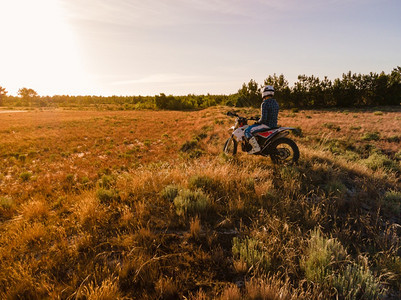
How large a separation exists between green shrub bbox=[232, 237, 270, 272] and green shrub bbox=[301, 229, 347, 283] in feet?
1.57

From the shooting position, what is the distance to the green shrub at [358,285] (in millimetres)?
2191

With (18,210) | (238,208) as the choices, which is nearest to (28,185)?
(18,210)

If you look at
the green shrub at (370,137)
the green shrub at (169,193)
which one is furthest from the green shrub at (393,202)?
the green shrub at (370,137)

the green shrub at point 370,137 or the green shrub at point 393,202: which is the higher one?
the green shrub at point 370,137

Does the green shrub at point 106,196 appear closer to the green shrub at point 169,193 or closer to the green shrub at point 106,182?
the green shrub at point 169,193

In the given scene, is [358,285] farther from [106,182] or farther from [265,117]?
[106,182]

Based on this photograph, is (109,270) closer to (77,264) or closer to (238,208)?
(77,264)

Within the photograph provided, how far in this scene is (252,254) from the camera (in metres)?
2.72

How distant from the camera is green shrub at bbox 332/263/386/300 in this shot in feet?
7.19

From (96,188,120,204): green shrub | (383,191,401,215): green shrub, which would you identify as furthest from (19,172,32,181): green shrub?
(383,191,401,215): green shrub

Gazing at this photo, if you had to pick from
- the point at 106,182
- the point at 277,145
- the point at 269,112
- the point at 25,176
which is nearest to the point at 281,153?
the point at 277,145

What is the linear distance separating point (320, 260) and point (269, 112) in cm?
480

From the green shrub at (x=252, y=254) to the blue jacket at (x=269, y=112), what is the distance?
4.58m

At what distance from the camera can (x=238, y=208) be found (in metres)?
3.85
